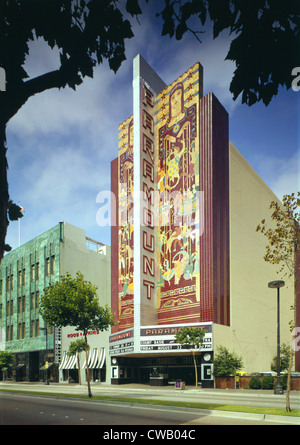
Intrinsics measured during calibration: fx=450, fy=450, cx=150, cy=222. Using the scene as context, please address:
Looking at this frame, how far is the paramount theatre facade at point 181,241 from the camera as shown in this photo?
165 feet

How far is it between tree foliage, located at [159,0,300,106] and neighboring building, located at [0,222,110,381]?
64380 millimetres

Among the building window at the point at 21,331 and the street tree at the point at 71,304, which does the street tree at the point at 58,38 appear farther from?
the building window at the point at 21,331

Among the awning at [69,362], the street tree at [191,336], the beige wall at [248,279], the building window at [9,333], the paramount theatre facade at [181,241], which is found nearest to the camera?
the street tree at [191,336]

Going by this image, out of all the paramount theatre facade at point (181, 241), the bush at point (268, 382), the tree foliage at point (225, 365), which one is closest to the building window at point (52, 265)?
the paramount theatre facade at point (181, 241)

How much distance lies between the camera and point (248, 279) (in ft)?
194

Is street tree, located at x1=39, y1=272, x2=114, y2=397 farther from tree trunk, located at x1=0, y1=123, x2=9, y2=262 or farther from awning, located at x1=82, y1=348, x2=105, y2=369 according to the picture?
awning, located at x1=82, y1=348, x2=105, y2=369

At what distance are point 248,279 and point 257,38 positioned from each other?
180 feet

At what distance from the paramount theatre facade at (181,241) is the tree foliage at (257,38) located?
4210 centimetres

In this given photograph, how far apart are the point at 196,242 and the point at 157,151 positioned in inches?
571

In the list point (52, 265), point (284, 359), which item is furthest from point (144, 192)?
point (284, 359)

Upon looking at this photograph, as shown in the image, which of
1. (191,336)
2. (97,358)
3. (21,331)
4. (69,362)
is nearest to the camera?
(191,336)

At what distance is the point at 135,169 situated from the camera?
187 ft

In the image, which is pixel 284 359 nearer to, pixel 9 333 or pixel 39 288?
pixel 39 288

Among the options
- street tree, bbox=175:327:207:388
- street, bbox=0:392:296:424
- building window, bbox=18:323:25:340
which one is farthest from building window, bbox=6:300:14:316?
street, bbox=0:392:296:424
